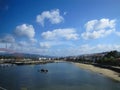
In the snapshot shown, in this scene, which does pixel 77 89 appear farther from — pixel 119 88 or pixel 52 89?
pixel 119 88

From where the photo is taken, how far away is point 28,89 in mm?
23906

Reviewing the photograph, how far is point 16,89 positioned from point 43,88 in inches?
118

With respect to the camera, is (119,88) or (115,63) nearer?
(119,88)

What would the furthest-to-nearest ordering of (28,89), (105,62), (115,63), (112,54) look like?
(112,54) < (105,62) < (115,63) < (28,89)

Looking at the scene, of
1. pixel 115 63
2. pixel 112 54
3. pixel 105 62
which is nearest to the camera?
pixel 115 63

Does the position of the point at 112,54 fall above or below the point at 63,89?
above

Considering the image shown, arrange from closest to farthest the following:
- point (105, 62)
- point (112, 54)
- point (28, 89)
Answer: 1. point (28, 89)
2. point (105, 62)
3. point (112, 54)

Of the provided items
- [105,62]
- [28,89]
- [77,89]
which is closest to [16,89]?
[28,89]

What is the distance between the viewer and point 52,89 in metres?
24.0

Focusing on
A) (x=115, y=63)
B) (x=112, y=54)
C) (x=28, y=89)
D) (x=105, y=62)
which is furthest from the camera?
(x=112, y=54)

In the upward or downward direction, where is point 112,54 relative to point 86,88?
upward

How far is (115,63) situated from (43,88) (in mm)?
43670

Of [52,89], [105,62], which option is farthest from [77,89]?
[105,62]

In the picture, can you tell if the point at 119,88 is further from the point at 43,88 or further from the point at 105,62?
the point at 105,62
